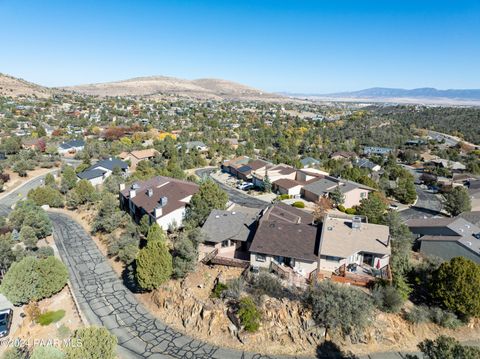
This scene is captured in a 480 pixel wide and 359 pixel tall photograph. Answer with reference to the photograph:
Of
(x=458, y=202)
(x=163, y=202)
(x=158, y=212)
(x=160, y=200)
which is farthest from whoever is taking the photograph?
(x=458, y=202)

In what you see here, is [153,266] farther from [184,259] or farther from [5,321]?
[5,321]

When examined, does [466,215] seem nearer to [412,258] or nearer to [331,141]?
[412,258]

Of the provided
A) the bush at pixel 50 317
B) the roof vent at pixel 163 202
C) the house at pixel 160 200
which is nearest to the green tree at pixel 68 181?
the house at pixel 160 200

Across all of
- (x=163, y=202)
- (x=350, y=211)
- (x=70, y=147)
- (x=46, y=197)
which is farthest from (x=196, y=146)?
(x=350, y=211)

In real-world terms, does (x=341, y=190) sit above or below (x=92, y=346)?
below

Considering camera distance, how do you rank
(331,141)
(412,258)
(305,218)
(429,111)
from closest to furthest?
(412,258), (305,218), (331,141), (429,111)

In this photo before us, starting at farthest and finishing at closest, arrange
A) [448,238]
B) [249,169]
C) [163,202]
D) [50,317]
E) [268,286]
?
[249,169]
[163,202]
[448,238]
[50,317]
[268,286]

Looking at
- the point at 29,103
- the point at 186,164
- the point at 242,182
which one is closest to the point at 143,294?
the point at 242,182
